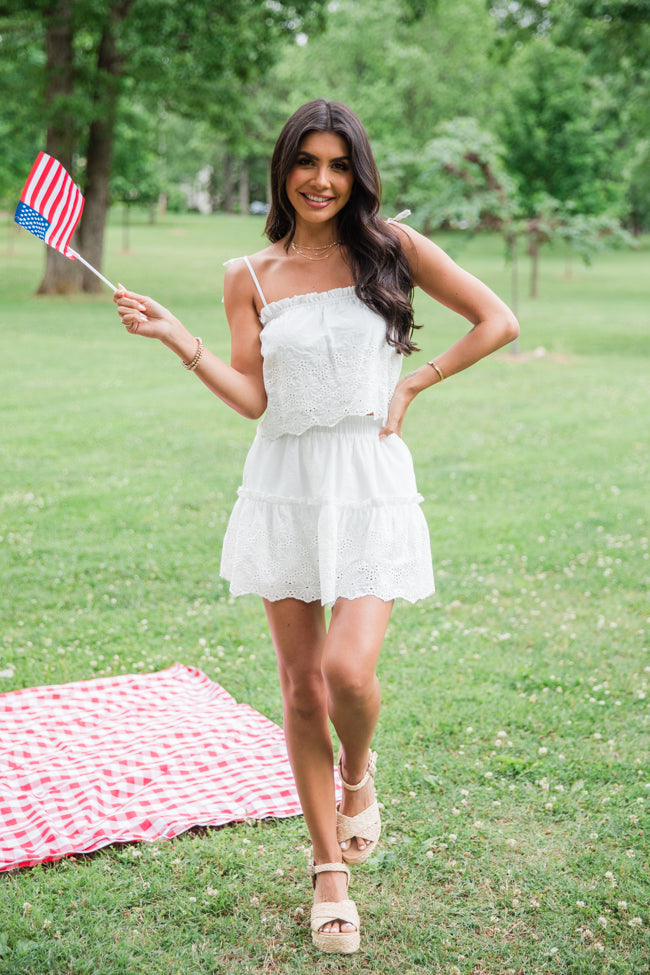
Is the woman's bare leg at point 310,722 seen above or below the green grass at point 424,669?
above

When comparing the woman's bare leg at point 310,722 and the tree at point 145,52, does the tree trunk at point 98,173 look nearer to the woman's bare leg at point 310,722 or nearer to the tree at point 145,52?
the tree at point 145,52

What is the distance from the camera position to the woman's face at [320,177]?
316cm

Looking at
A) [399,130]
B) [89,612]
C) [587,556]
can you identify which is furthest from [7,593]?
[399,130]

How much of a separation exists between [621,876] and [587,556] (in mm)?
4111

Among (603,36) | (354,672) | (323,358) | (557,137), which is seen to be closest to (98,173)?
(603,36)

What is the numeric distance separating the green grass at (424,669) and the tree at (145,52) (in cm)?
1272

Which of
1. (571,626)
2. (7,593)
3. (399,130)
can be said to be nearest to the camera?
(571,626)

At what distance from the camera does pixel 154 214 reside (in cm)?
6238

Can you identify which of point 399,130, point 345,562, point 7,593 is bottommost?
point 7,593

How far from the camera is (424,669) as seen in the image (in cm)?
552

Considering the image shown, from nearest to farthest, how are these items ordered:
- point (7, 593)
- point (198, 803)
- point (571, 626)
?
point (198, 803)
point (571, 626)
point (7, 593)

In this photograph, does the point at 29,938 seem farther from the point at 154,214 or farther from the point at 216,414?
the point at 154,214

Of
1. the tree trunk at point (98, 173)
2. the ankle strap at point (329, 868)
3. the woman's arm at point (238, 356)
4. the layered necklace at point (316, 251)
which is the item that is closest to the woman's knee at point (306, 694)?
the ankle strap at point (329, 868)

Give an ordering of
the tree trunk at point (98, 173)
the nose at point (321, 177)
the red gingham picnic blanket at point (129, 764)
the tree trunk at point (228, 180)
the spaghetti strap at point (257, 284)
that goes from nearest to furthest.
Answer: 1. the nose at point (321, 177)
2. the spaghetti strap at point (257, 284)
3. the red gingham picnic blanket at point (129, 764)
4. the tree trunk at point (98, 173)
5. the tree trunk at point (228, 180)
